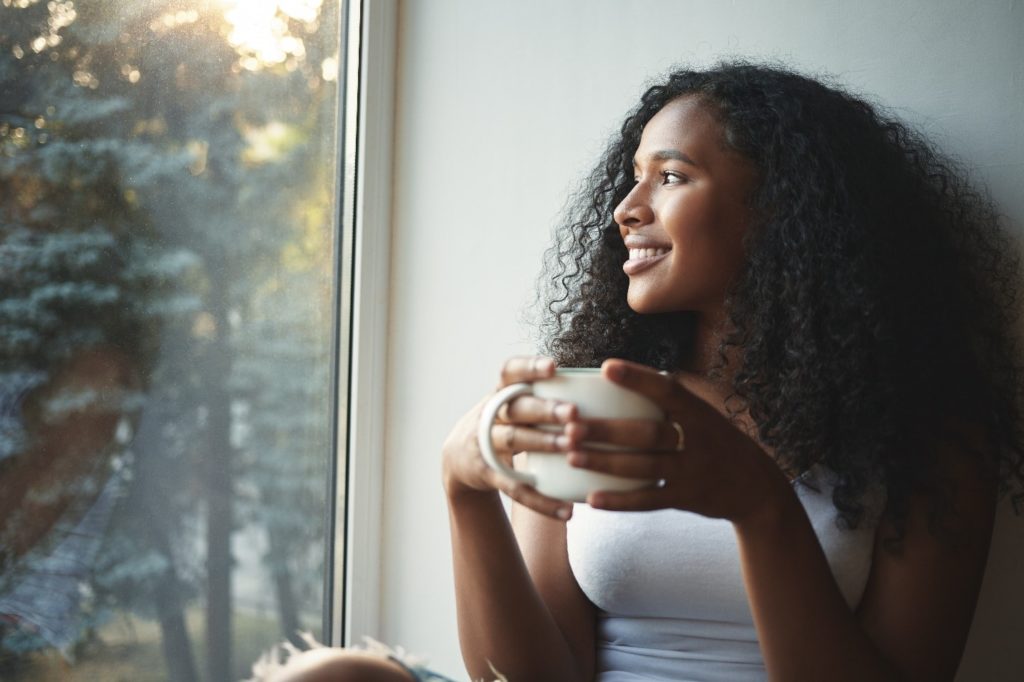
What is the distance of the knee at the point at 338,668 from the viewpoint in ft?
2.52

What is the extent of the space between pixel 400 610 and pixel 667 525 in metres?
0.72

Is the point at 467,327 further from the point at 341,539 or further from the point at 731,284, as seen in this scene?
the point at 731,284

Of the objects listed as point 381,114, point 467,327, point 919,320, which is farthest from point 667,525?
point 381,114

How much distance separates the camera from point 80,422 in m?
1.21

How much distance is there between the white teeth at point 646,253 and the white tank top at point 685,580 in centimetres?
31

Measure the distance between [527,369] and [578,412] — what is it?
0.05 metres

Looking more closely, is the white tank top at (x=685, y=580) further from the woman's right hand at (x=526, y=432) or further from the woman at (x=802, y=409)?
the woman's right hand at (x=526, y=432)

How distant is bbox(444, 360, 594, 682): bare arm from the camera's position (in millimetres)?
986

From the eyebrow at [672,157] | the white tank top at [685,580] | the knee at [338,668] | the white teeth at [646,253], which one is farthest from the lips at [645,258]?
the knee at [338,668]

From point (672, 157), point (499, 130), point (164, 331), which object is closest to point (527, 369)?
point (672, 157)

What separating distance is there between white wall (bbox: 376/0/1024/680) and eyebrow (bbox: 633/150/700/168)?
288 mm

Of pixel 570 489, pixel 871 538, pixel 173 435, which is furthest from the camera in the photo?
pixel 173 435

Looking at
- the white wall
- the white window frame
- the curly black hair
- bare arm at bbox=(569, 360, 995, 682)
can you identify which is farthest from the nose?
the white window frame

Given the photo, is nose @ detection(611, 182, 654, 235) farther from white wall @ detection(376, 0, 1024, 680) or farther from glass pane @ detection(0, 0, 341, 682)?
glass pane @ detection(0, 0, 341, 682)
